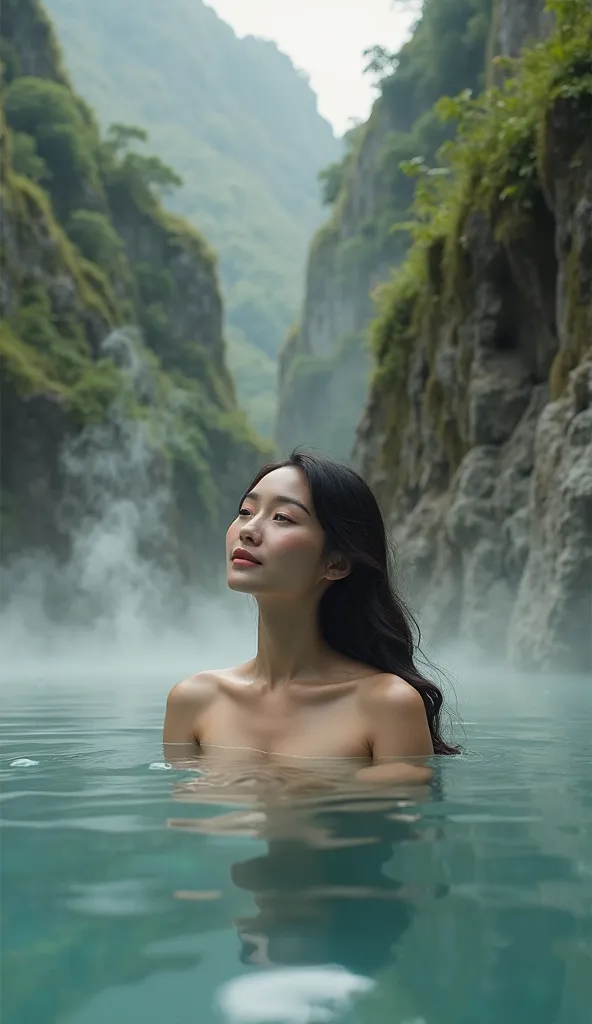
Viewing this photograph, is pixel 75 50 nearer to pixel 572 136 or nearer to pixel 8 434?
pixel 8 434

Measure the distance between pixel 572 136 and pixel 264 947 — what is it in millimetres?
11217

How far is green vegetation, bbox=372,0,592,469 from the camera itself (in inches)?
438

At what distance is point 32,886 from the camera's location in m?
1.81

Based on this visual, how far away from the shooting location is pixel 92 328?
34281mm

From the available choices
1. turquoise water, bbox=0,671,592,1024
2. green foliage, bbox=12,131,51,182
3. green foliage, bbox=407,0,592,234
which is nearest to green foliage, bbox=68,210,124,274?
green foliage, bbox=12,131,51,182

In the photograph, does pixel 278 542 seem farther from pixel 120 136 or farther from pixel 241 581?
pixel 120 136

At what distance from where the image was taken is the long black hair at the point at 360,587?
329 centimetres

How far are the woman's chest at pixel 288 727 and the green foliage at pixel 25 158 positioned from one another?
35368 mm

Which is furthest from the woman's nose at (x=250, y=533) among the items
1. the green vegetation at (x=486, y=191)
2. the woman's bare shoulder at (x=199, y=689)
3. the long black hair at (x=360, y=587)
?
the green vegetation at (x=486, y=191)

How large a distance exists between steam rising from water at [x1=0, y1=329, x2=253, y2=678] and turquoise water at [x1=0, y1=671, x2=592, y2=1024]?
26.0m

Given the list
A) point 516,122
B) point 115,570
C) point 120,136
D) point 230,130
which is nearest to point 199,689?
point 516,122

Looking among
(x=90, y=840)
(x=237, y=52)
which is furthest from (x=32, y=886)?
(x=237, y=52)

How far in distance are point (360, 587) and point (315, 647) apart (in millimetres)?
238

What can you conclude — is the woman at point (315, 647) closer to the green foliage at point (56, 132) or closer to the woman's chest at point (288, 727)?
the woman's chest at point (288, 727)
